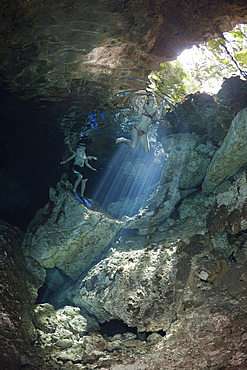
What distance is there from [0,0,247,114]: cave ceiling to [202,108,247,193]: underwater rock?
185 cm

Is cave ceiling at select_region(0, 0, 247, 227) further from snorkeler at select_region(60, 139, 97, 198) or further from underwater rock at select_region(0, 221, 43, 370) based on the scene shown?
underwater rock at select_region(0, 221, 43, 370)

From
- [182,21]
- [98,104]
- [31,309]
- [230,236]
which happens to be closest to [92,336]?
[31,309]

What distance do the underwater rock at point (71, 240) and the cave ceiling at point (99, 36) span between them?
3685 millimetres

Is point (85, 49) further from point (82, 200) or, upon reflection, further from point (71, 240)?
point (71, 240)

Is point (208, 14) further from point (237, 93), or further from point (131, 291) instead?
point (131, 291)

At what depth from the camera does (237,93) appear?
19.4 ft

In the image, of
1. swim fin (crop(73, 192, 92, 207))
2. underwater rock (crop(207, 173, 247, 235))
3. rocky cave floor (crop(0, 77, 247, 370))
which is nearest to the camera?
rocky cave floor (crop(0, 77, 247, 370))

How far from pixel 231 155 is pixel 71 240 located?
4681mm

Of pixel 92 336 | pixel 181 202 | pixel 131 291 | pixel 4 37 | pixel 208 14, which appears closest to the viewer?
pixel 208 14

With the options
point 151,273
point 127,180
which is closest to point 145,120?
point 151,273

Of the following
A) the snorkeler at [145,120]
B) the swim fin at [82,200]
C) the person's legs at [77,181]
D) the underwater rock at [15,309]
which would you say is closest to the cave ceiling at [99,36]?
the snorkeler at [145,120]

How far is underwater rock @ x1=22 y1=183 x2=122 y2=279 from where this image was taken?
7.17m

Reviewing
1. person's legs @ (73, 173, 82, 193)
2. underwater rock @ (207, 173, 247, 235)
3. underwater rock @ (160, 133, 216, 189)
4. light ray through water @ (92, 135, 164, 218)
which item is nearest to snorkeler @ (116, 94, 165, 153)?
underwater rock @ (160, 133, 216, 189)

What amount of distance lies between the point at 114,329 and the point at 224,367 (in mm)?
2377
